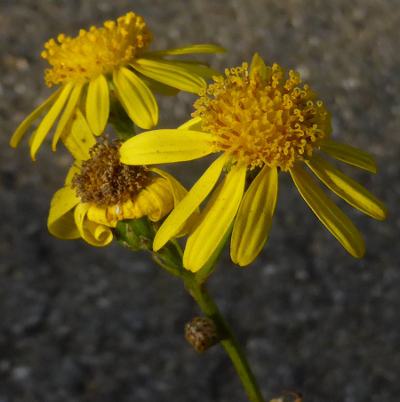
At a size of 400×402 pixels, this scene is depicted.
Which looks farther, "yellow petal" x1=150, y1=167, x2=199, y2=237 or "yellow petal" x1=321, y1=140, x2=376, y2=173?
"yellow petal" x1=321, y1=140, x2=376, y2=173

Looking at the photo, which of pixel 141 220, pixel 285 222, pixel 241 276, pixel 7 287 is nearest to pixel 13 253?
pixel 7 287

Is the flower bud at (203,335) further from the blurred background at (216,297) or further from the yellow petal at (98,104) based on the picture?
the blurred background at (216,297)

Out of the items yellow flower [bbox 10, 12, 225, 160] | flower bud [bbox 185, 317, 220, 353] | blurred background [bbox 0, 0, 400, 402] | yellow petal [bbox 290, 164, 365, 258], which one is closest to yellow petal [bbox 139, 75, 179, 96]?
yellow flower [bbox 10, 12, 225, 160]

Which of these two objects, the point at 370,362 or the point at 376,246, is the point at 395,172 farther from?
the point at 370,362

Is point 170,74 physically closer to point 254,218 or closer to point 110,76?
point 110,76

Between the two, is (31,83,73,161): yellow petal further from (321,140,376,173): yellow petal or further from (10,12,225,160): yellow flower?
(321,140,376,173): yellow petal

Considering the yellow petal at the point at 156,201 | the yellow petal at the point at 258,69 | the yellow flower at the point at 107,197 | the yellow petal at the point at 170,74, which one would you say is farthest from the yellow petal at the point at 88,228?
the yellow petal at the point at 258,69
